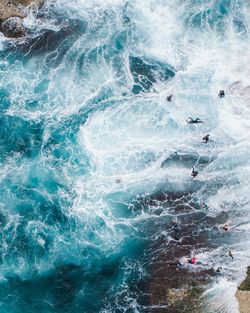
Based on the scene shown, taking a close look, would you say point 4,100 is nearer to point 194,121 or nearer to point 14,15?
point 14,15

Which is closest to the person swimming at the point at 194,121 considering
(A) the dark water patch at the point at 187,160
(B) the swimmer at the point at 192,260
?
(A) the dark water patch at the point at 187,160

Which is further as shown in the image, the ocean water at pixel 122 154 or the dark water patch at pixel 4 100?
the dark water patch at pixel 4 100

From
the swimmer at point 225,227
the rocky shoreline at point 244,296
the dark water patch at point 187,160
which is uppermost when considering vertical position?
the dark water patch at point 187,160

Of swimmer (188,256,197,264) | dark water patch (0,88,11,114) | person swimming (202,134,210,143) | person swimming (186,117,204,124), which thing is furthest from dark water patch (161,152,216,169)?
dark water patch (0,88,11,114)

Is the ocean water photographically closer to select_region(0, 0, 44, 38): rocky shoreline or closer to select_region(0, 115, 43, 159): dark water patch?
select_region(0, 115, 43, 159): dark water patch

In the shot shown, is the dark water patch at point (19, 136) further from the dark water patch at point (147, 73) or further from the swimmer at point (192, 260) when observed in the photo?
the swimmer at point (192, 260)

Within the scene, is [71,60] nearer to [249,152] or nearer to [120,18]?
[120,18]
